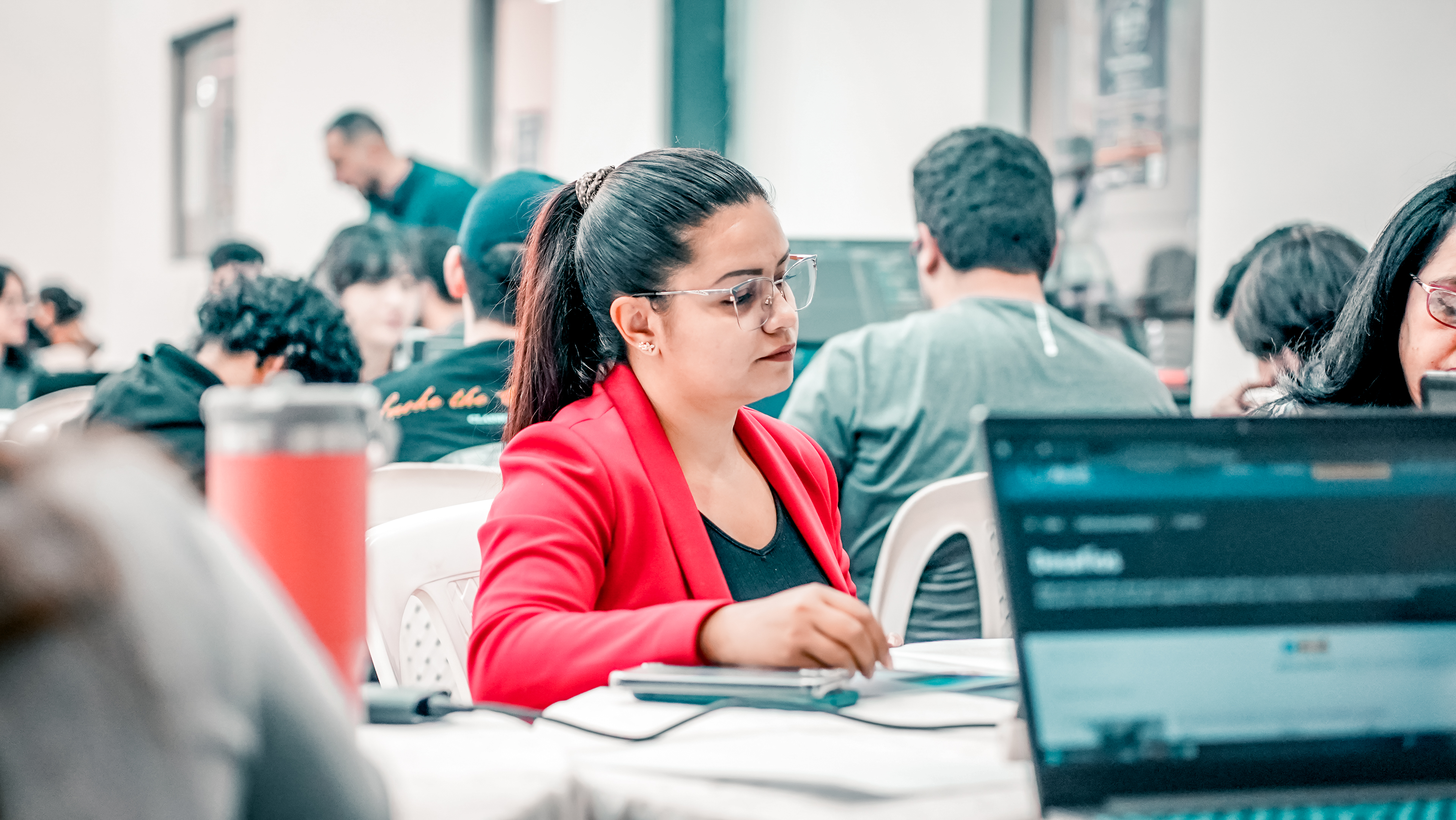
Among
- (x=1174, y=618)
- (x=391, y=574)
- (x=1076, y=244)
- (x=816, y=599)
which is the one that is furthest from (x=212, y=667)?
(x=1076, y=244)

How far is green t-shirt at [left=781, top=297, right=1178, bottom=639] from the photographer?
2.13m

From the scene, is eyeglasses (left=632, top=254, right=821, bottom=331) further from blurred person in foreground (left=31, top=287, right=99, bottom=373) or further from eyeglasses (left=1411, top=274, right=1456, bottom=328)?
blurred person in foreground (left=31, top=287, right=99, bottom=373)

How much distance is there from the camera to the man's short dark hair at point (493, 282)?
2.44 meters

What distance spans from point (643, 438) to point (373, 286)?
8.98 feet

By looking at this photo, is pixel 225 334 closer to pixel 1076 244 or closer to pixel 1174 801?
pixel 1174 801

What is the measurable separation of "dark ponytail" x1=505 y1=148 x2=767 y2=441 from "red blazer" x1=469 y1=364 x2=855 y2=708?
0.08m

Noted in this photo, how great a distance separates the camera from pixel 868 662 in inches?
38.3

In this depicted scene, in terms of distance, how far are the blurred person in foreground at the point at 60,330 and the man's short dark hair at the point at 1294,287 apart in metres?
6.06

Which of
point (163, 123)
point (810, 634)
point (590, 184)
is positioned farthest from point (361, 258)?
point (163, 123)

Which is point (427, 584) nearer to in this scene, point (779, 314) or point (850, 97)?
point (779, 314)

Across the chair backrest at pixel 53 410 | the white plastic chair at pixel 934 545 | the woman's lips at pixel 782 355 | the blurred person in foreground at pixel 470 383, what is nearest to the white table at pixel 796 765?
the woman's lips at pixel 782 355

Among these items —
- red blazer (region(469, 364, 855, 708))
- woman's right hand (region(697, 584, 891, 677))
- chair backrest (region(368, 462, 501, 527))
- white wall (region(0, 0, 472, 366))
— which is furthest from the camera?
white wall (region(0, 0, 472, 366))

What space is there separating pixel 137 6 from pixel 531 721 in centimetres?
898

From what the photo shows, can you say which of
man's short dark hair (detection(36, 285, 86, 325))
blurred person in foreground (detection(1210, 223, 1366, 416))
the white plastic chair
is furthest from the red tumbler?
man's short dark hair (detection(36, 285, 86, 325))
